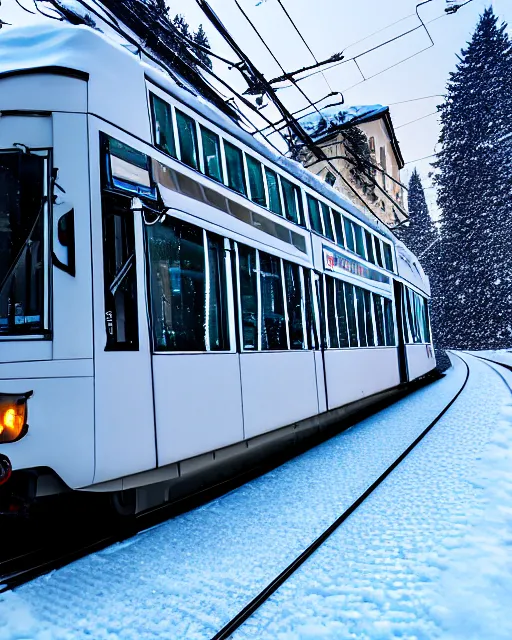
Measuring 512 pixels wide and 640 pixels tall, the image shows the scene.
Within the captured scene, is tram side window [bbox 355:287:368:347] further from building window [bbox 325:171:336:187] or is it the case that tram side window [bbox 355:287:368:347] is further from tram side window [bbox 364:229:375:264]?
building window [bbox 325:171:336:187]

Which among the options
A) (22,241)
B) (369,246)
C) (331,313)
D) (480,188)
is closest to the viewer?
(22,241)

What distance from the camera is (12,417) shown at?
326 cm

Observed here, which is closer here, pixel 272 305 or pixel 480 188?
pixel 272 305

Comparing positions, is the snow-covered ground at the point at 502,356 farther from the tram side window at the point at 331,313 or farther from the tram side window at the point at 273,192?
the tram side window at the point at 273,192

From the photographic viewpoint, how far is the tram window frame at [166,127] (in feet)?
14.5

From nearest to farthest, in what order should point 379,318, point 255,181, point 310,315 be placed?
point 255,181 < point 310,315 < point 379,318

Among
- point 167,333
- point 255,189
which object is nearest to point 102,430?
point 167,333

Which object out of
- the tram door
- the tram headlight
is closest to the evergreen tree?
the tram door

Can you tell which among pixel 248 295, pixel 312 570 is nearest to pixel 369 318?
pixel 248 295

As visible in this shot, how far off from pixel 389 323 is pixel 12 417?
921cm

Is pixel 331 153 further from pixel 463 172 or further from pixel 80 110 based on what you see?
pixel 80 110

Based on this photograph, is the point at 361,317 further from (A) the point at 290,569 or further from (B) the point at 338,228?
(A) the point at 290,569

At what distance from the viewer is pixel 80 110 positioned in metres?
3.73

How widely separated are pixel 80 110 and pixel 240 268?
82.3 inches
